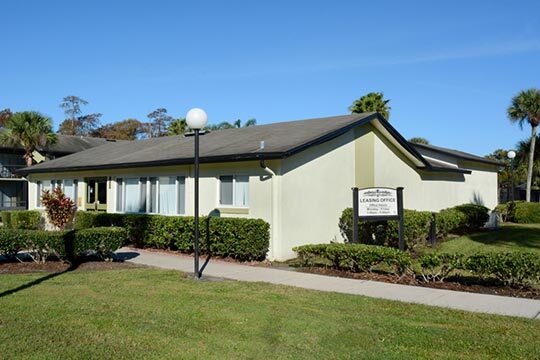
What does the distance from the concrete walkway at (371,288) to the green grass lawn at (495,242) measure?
677 centimetres

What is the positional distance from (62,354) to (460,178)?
78.7 feet

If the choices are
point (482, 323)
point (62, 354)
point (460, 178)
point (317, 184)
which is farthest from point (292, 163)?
point (460, 178)

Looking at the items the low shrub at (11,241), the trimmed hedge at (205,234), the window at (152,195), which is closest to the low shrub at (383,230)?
the trimmed hedge at (205,234)

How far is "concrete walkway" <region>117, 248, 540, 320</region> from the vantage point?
781 cm

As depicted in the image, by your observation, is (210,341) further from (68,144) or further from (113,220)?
(68,144)

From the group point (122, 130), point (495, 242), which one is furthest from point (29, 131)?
point (122, 130)

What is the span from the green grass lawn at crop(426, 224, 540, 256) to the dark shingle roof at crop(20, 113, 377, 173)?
5.25 meters

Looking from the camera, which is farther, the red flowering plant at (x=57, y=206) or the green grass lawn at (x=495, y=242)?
the green grass lawn at (x=495, y=242)

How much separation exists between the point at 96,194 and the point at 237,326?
1617 centimetres

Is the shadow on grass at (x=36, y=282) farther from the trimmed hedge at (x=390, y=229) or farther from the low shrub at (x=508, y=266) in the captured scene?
the low shrub at (x=508, y=266)

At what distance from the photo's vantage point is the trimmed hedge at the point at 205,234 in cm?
1312

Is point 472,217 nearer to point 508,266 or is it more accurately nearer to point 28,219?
point 508,266

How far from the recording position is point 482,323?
22.2ft

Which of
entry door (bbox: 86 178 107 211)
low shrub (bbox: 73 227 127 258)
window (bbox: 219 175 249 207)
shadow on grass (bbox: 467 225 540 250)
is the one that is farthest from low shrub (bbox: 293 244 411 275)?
entry door (bbox: 86 178 107 211)
